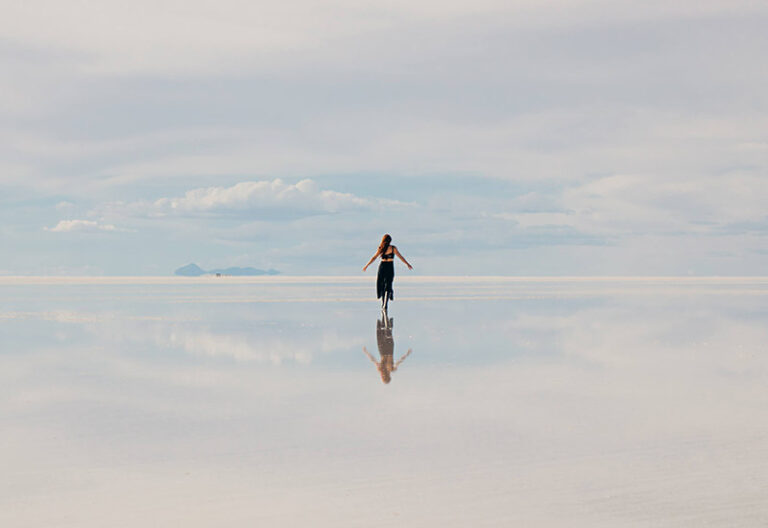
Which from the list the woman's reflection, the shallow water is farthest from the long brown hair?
the shallow water

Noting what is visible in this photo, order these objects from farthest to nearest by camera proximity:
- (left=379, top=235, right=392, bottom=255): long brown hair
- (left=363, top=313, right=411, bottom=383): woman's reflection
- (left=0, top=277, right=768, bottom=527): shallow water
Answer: (left=379, top=235, right=392, bottom=255): long brown hair → (left=363, top=313, right=411, bottom=383): woman's reflection → (left=0, top=277, right=768, bottom=527): shallow water

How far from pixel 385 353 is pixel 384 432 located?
20.1ft

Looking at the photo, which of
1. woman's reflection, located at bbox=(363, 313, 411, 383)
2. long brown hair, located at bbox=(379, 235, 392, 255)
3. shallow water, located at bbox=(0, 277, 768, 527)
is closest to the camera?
shallow water, located at bbox=(0, 277, 768, 527)

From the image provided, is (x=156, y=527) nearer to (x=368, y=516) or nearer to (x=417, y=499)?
(x=368, y=516)

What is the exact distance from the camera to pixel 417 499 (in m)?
5.12

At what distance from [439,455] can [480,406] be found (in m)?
2.18

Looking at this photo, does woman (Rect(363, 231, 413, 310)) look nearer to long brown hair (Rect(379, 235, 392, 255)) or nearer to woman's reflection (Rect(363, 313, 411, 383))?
long brown hair (Rect(379, 235, 392, 255))

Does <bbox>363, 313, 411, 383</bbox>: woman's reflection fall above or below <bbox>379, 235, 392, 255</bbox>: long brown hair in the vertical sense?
below

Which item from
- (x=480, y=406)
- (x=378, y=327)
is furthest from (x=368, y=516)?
(x=378, y=327)

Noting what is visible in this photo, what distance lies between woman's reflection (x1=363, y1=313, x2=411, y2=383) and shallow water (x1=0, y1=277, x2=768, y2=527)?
0.33ft

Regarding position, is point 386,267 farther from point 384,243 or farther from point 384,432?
point 384,432

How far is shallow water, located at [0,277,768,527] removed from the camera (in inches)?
197

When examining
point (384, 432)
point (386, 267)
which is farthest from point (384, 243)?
point (384, 432)

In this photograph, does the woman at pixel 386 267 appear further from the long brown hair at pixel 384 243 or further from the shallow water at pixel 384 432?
the shallow water at pixel 384 432
